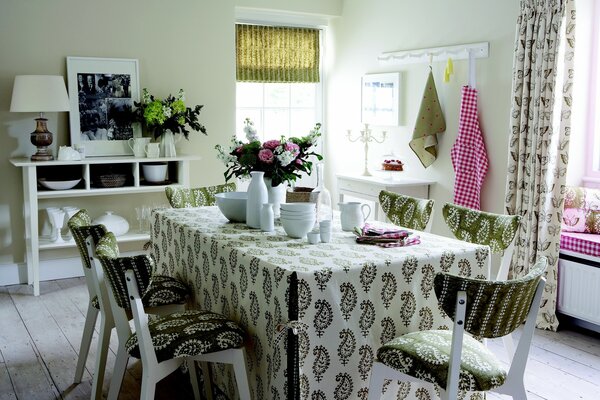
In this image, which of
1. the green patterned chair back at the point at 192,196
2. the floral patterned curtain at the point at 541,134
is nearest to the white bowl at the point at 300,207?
the green patterned chair back at the point at 192,196

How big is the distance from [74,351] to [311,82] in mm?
3806

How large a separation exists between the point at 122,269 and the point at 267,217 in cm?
87

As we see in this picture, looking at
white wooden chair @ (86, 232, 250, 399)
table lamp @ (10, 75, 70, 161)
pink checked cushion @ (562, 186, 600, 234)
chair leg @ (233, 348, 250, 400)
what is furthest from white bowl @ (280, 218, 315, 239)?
table lamp @ (10, 75, 70, 161)

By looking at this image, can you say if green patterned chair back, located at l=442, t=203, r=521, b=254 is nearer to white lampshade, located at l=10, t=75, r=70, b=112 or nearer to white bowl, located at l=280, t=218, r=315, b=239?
white bowl, located at l=280, t=218, r=315, b=239

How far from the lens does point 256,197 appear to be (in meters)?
3.19

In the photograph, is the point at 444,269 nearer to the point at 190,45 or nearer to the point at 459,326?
the point at 459,326

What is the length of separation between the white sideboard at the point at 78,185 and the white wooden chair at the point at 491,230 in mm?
2696

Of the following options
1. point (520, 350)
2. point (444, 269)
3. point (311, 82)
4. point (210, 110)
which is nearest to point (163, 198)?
point (210, 110)

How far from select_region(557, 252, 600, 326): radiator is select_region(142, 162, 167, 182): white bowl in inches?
119

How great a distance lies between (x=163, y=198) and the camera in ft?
18.9

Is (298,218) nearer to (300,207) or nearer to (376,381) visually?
(300,207)

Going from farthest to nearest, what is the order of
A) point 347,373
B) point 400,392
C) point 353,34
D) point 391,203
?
point 353,34
point 391,203
point 400,392
point 347,373

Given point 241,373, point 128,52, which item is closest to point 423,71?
point 128,52

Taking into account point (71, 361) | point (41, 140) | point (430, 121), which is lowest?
point (71, 361)
